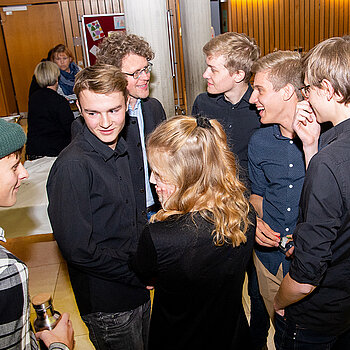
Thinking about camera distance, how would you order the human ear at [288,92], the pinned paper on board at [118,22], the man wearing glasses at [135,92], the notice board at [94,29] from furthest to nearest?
the pinned paper on board at [118,22] < the notice board at [94,29] < the man wearing glasses at [135,92] < the human ear at [288,92]

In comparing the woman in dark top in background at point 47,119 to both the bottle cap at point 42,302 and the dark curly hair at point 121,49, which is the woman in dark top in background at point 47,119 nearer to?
the dark curly hair at point 121,49

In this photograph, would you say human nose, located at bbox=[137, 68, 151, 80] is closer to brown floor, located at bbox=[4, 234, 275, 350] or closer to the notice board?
brown floor, located at bbox=[4, 234, 275, 350]

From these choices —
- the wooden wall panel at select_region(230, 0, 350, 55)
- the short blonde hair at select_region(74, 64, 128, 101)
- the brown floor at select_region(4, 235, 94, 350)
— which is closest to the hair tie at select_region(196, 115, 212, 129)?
the short blonde hair at select_region(74, 64, 128, 101)

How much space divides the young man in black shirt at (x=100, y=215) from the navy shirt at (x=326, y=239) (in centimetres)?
75

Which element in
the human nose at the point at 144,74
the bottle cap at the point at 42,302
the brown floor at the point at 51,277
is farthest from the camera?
the brown floor at the point at 51,277

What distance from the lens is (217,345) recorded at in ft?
4.99

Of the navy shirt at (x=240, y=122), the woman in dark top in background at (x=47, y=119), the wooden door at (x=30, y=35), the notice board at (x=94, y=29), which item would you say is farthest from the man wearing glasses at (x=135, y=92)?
the wooden door at (x=30, y=35)

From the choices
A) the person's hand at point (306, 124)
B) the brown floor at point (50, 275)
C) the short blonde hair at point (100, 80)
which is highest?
the short blonde hair at point (100, 80)

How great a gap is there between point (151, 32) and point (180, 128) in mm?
1979

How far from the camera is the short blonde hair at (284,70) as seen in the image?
2004 millimetres

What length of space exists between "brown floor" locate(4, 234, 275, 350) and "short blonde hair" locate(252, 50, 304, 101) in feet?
6.18

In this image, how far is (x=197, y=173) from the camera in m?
1.42

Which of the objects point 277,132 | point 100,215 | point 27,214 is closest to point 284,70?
point 277,132

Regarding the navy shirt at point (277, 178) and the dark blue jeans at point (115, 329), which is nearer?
the dark blue jeans at point (115, 329)
